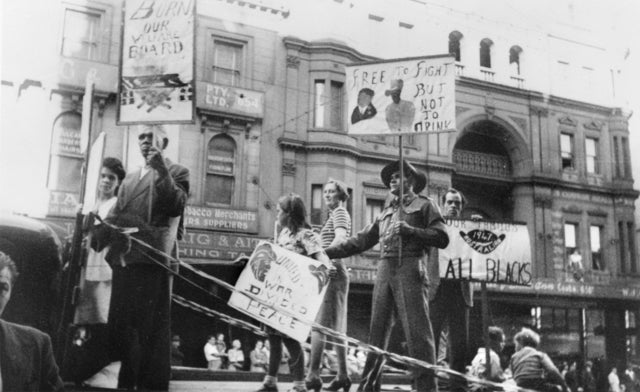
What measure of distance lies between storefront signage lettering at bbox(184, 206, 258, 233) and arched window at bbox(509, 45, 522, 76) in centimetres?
608

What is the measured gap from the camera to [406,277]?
154 inches

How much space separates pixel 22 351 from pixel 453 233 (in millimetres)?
4249

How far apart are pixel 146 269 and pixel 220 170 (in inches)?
341

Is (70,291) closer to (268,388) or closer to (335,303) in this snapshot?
(268,388)

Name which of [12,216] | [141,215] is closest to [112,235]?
[141,215]

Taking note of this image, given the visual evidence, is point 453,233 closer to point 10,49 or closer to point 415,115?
point 415,115

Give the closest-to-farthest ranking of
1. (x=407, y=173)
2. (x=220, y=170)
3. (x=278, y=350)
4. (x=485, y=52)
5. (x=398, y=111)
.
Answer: (x=278, y=350), (x=407, y=173), (x=398, y=111), (x=220, y=170), (x=485, y=52)

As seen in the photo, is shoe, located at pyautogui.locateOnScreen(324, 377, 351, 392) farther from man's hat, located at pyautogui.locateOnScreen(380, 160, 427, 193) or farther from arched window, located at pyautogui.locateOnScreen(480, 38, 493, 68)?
arched window, located at pyautogui.locateOnScreen(480, 38, 493, 68)

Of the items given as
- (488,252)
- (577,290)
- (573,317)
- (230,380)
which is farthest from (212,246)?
(573,317)

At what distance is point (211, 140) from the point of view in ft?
40.4

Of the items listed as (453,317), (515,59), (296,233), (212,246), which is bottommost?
(453,317)

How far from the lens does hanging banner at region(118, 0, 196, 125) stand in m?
4.05

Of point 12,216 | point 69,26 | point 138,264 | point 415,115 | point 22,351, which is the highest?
point 69,26

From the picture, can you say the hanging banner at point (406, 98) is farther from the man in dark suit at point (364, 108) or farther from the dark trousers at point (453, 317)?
the dark trousers at point (453, 317)
